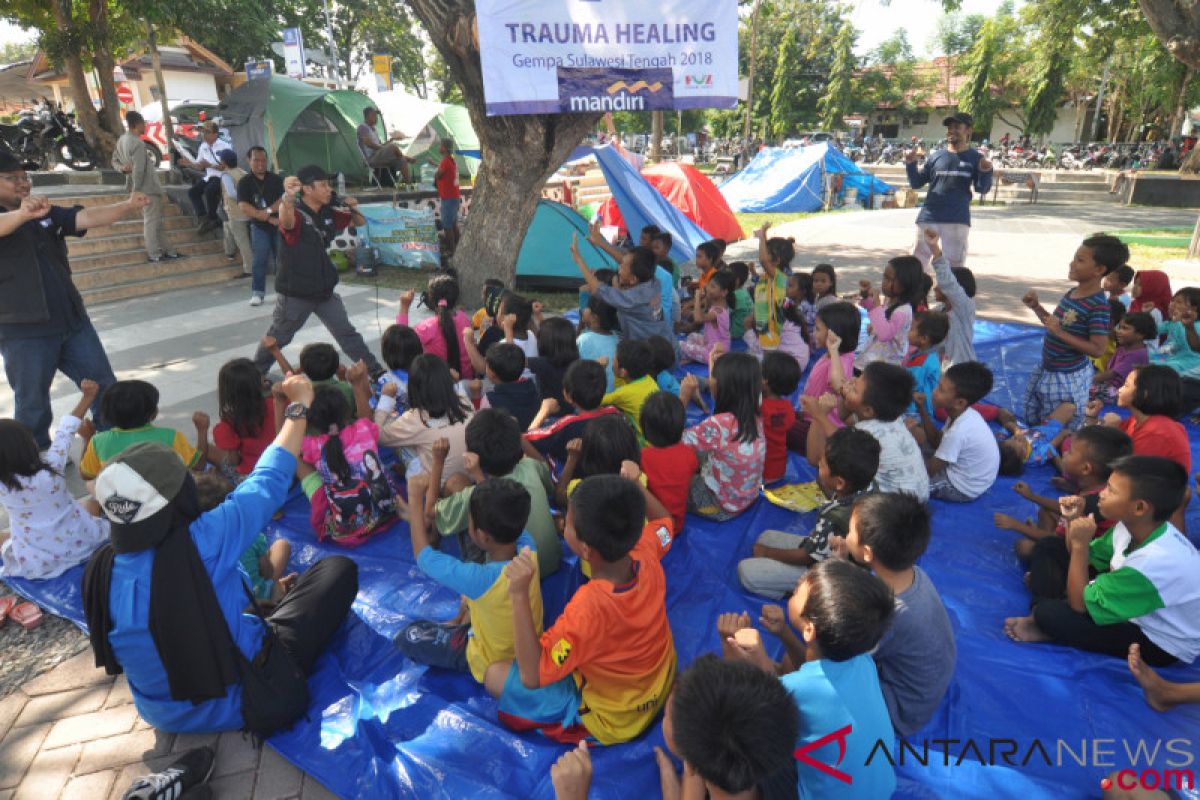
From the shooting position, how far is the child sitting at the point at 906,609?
197 centimetres

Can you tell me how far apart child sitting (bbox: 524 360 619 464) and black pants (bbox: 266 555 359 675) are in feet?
3.85

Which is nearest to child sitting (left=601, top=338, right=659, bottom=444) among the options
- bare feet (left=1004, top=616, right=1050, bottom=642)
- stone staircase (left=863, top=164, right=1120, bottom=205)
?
bare feet (left=1004, top=616, right=1050, bottom=642)

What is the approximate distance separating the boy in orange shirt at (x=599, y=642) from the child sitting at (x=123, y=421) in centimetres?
210

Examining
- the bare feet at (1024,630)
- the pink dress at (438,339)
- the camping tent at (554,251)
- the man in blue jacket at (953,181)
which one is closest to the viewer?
the bare feet at (1024,630)

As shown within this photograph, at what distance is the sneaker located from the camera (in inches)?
77.2

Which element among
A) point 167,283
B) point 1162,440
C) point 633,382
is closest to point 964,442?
point 1162,440

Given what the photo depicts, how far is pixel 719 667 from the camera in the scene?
1.43 metres

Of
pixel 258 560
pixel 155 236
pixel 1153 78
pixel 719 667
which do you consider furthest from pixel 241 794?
pixel 1153 78

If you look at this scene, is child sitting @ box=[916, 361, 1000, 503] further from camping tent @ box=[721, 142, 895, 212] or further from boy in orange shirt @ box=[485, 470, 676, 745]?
camping tent @ box=[721, 142, 895, 212]

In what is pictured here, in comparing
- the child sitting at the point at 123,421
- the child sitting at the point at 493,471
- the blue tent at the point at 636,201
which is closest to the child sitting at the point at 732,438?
the child sitting at the point at 493,471

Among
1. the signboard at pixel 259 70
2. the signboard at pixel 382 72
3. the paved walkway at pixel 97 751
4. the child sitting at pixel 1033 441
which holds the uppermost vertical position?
the signboard at pixel 382 72

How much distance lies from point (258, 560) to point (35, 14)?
14.1m

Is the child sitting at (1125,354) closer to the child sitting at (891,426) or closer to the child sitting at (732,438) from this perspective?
the child sitting at (891,426)

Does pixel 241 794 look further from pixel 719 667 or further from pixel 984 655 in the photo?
pixel 984 655
